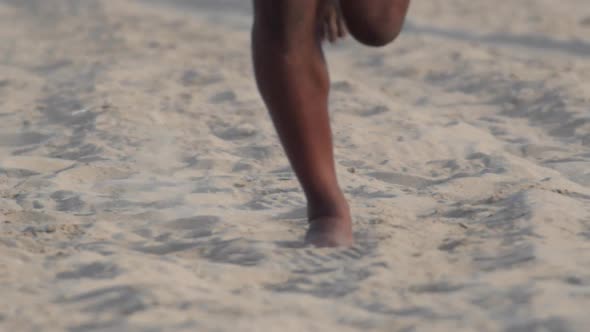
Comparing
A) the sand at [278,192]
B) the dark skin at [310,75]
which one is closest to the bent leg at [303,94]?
the dark skin at [310,75]

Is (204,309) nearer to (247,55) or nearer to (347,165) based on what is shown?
(347,165)

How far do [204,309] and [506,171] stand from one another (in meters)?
1.68

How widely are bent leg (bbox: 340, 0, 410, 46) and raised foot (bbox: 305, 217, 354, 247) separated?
1.52 feet

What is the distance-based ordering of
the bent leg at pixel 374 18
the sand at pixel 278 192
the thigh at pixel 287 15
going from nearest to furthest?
the sand at pixel 278 192, the thigh at pixel 287 15, the bent leg at pixel 374 18

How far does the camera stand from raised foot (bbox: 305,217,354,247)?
279 centimetres

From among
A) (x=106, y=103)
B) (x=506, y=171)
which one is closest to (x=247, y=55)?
(x=106, y=103)

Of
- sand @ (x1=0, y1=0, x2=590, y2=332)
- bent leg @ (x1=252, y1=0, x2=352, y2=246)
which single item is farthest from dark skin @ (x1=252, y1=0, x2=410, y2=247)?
sand @ (x1=0, y1=0, x2=590, y2=332)

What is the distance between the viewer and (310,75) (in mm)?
2736

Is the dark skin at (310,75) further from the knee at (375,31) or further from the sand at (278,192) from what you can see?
the sand at (278,192)

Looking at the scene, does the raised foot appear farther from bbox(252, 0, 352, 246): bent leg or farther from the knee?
the knee

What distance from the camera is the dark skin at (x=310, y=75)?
8.79 feet

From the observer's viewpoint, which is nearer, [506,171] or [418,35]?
[506,171]

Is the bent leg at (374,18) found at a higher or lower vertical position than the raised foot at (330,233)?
higher

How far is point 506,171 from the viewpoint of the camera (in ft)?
12.3
